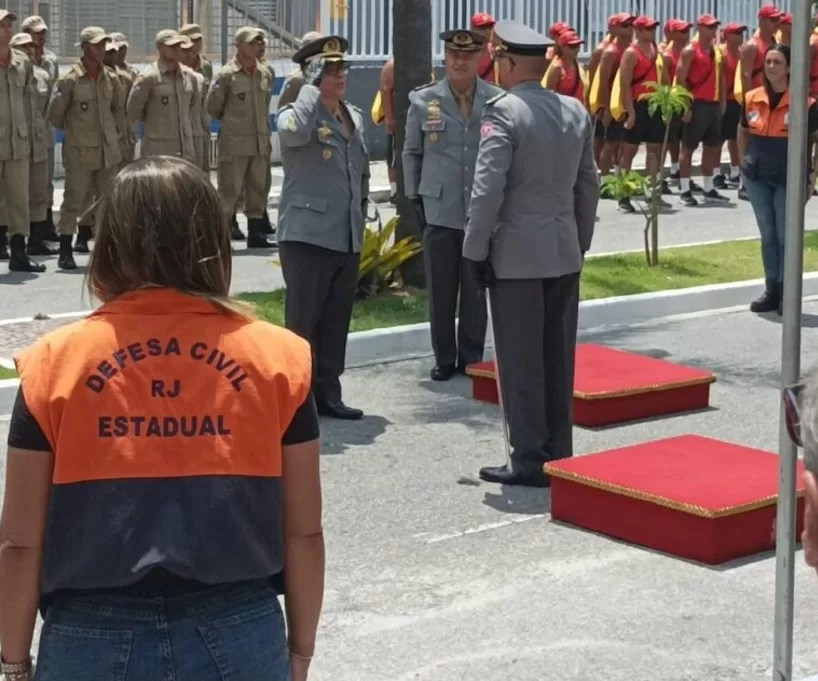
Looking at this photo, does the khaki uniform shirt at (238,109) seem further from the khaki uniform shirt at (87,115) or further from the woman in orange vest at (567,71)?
the woman in orange vest at (567,71)

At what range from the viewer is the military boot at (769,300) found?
11914 millimetres

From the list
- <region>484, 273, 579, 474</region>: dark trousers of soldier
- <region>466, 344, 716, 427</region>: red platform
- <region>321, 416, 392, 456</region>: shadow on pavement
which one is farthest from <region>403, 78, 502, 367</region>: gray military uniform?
<region>484, 273, 579, 474</region>: dark trousers of soldier

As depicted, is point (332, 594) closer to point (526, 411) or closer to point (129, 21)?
point (526, 411)

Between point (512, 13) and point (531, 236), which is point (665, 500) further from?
point (512, 13)

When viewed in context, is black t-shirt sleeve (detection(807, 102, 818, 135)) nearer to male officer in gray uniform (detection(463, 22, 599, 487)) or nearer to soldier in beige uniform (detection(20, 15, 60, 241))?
male officer in gray uniform (detection(463, 22, 599, 487))

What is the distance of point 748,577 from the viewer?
20.6 feet

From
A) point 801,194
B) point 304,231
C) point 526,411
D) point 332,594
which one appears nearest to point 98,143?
point 304,231

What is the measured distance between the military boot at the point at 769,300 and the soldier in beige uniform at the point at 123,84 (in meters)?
5.31

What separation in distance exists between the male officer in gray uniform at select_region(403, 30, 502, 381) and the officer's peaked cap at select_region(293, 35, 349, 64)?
1.07m

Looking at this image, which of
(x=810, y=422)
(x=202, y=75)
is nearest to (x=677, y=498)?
(x=810, y=422)

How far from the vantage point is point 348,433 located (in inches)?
337

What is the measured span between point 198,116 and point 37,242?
1806mm

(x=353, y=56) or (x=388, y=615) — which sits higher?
(x=353, y=56)

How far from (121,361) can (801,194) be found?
2248 millimetres
